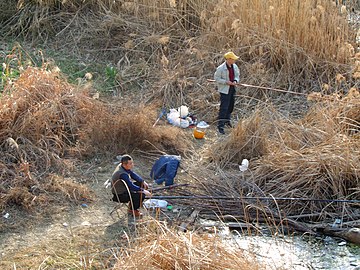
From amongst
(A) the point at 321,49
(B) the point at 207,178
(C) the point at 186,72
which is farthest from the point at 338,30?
(B) the point at 207,178

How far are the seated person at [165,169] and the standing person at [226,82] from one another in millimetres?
2032

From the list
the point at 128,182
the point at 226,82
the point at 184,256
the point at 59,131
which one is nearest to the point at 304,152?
the point at 226,82

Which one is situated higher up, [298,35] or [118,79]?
[298,35]

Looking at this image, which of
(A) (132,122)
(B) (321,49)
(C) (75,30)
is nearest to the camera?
(A) (132,122)

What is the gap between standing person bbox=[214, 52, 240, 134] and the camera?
9.62 meters

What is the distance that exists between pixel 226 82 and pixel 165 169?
2.25 meters

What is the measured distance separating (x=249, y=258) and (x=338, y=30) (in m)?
6.34

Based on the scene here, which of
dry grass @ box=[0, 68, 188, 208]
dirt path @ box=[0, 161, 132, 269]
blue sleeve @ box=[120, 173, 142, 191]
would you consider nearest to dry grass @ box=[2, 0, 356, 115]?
dry grass @ box=[0, 68, 188, 208]

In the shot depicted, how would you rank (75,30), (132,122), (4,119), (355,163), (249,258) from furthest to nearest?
(75,30), (132,122), (4,119), (355,163), (249,258)

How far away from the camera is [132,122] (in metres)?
8.58

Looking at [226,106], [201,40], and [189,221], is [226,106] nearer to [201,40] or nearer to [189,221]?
[201,40]

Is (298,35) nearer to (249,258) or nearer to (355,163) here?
(355,163)

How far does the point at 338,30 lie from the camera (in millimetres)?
11000

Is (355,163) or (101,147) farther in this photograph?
(101,147)
